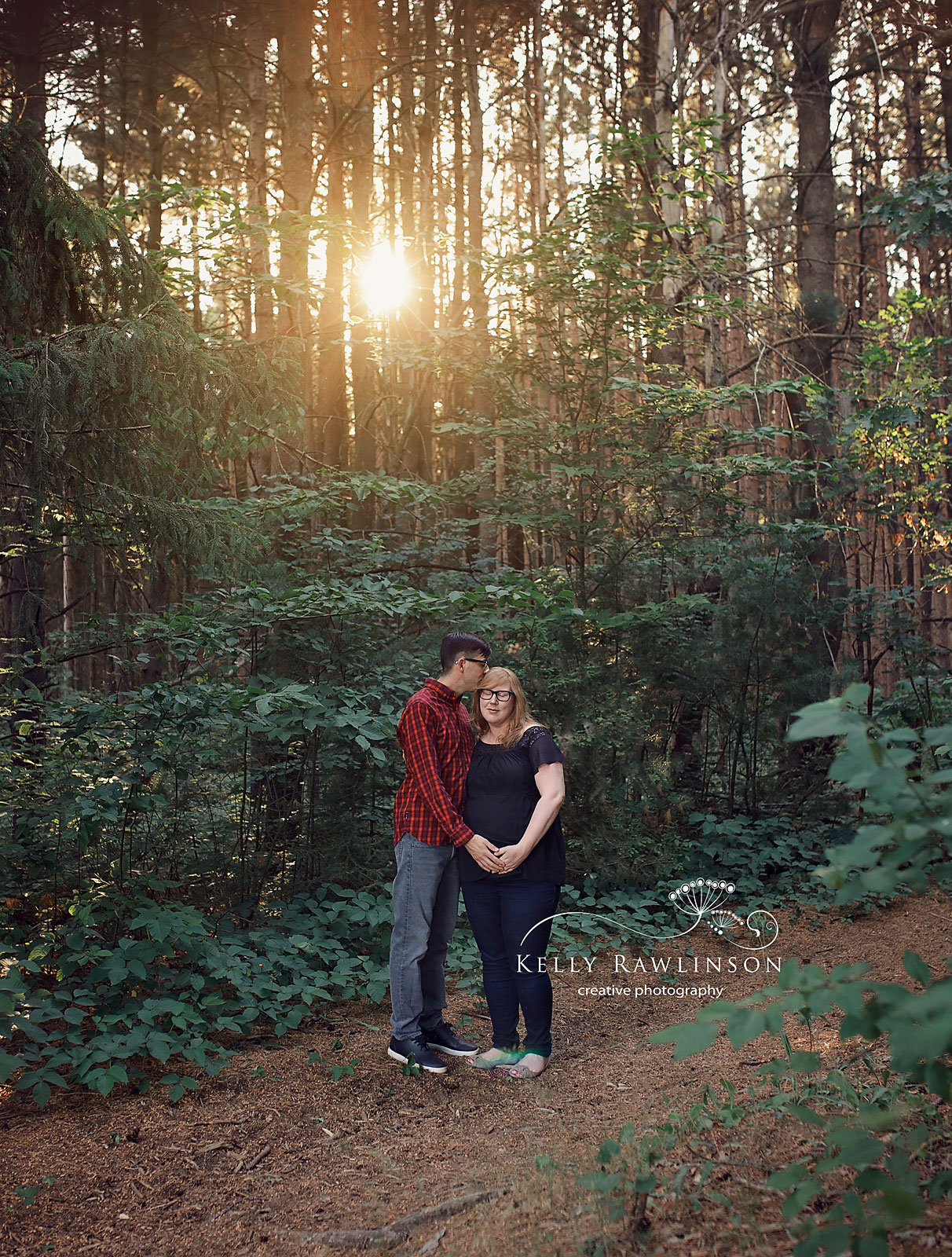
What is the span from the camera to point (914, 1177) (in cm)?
200

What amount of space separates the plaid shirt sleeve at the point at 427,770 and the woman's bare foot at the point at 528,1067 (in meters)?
1.09

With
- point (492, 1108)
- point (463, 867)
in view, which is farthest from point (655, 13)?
point (492, 1108)

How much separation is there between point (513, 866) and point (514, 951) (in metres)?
0.45

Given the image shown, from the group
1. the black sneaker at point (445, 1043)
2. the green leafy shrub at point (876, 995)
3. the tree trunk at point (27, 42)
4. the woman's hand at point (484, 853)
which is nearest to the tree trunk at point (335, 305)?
the tree trunk at point (27, 42)

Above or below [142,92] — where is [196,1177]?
below

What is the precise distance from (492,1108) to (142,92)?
52.8 feet

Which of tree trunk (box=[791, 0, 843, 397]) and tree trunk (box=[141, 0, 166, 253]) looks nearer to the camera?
tree trunk (box=[791, 0, 843, 397])

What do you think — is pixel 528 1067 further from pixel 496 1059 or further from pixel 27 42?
pixel 27 42

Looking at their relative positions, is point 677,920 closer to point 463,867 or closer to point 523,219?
point 463,867

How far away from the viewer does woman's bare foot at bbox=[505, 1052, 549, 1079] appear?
14.1 ft

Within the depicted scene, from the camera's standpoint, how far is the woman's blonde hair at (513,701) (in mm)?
4297

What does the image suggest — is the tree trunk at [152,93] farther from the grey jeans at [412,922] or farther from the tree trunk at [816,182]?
the grey jeans at [412,922]

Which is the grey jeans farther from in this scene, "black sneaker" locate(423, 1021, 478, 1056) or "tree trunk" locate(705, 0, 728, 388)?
"tree trunk" locate(705, 0, 728, 388)

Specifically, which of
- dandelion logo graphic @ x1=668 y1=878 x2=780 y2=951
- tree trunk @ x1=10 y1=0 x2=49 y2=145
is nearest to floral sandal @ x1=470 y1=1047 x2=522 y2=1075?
dandelion logo graphic @ x1=668 y1=878 x2=780 y2=951
